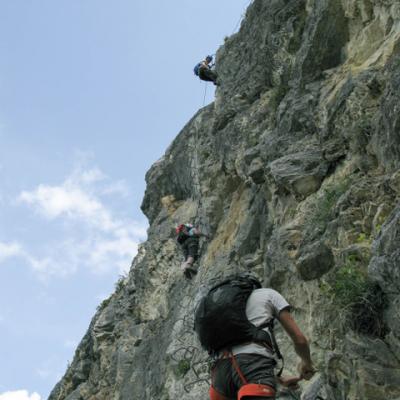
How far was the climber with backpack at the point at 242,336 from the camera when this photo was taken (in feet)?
17.2

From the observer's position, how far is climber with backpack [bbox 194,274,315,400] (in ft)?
17.2

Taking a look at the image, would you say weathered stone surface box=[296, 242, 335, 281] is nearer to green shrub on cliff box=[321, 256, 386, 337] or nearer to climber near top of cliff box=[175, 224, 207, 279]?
green shrub on cliff box=[321, 256, 386, 337]

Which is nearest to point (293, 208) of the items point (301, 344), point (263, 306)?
point (263, 306)

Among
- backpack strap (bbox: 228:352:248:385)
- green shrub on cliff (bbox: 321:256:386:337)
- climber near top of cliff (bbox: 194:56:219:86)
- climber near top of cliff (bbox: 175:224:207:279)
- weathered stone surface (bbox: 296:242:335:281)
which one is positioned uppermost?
climber near top of cliff (bbox: 194:56:219:86)

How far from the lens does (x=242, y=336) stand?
5.38 meters

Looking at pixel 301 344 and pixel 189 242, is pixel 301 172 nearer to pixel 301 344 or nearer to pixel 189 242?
pixel 301 344

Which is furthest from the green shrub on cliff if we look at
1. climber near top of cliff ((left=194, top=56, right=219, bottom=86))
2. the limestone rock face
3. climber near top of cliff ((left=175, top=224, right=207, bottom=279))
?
climber near top of cliff ((left=194, top=56, right=219, bottom=86))

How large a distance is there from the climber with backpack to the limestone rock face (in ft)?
3.24

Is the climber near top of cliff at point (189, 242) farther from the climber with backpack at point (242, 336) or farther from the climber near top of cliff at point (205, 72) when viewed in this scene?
the climber with backpack at point (242, 336)

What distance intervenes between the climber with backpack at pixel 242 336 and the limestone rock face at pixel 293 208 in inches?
38.9

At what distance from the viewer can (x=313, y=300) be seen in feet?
26.6

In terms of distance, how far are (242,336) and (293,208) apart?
4.96m

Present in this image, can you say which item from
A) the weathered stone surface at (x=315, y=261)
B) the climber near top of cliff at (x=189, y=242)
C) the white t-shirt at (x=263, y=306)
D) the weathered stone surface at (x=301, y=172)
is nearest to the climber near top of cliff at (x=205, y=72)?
the climber near top of cliff at (x=189, y=242)

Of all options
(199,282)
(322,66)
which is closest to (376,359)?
(322,66)
